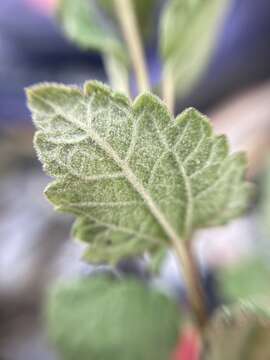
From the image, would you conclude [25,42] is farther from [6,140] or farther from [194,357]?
[194,357]

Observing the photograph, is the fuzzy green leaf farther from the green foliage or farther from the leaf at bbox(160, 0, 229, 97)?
the green foliage

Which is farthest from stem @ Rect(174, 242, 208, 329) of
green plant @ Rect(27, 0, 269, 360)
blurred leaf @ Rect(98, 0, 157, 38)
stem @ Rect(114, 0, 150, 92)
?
blurred leaf @ Rect(98, 0, 157, 38)

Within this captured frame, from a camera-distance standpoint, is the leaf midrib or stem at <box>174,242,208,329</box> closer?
the leaf midrib

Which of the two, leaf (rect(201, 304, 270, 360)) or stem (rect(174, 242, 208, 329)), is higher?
stem (rect(174, 242, 208, 329))

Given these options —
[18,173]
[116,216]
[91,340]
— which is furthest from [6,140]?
[116,216]

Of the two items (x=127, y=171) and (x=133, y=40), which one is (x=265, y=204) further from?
(x=127, y=171)

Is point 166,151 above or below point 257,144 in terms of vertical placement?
below

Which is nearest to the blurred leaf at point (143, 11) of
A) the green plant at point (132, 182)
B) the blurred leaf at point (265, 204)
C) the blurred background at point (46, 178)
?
the green plant at point (132, 182)
